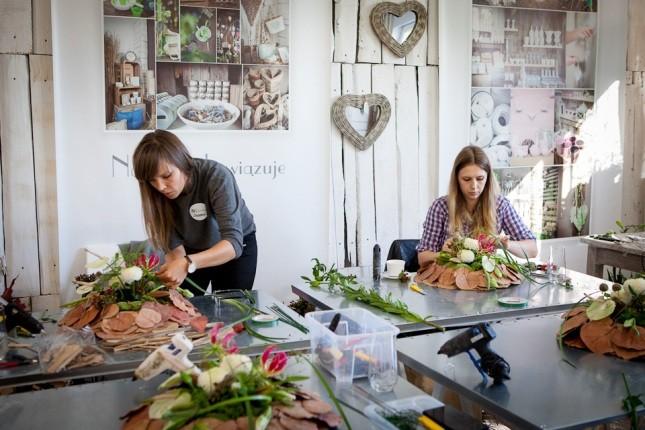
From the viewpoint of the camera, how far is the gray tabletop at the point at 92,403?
5.28ft

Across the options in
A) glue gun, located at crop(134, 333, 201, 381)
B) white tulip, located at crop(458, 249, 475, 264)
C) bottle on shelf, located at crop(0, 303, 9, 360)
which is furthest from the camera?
white tulip, located at crop(458, 249, 475, 264)

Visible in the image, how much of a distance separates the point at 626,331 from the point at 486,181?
1.66 meters

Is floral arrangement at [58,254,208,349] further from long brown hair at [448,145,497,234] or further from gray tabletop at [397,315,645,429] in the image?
long brown hair at [448,145,497,234]

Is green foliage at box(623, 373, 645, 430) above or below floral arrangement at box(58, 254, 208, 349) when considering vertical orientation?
below

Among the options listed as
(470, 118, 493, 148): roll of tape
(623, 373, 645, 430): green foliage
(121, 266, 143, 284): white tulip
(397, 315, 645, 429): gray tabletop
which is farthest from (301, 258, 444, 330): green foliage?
(470, 118, 493, 148): roll of tape

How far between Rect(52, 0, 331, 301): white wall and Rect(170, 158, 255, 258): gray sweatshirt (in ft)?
3.95

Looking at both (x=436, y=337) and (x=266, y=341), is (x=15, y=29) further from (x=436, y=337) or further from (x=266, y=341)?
(x=436, y=337)

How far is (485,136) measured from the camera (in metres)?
5.16

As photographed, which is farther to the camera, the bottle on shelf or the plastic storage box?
the bottle on shelf

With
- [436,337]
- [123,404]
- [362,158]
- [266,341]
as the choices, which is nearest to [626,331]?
[436,337]

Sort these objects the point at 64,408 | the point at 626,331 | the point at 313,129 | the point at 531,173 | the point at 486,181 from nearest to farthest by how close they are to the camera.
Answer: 1. the point at 64,408
2. the point at 626,331
3. the point at 486,181
4. the point at 313,129
5. the point at 531,173

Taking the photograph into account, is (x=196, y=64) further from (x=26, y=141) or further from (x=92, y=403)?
(x=92, y=403)

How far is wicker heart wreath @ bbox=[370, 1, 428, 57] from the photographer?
4.66 metres

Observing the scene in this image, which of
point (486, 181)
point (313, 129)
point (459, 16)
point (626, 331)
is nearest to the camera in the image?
point (626, 331)
